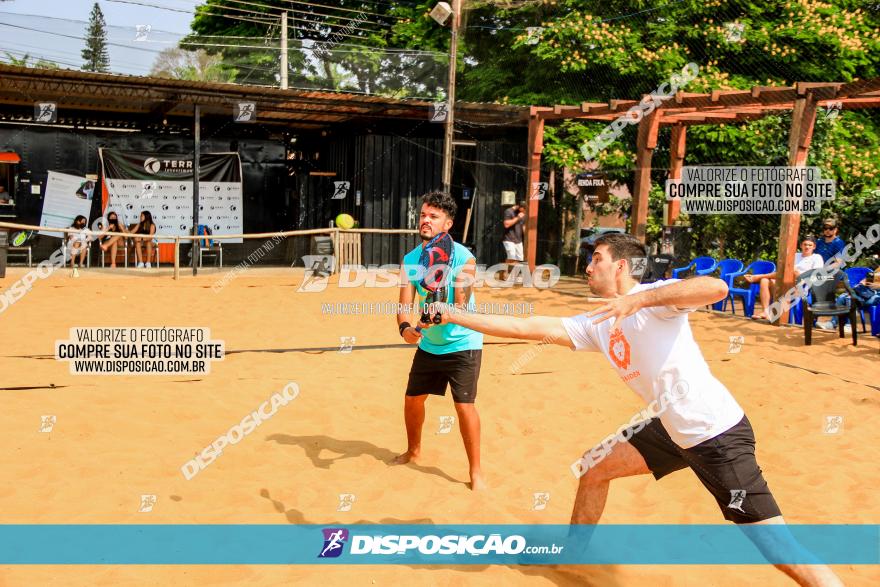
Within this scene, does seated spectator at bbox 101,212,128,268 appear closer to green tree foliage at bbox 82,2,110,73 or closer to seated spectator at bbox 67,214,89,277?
seated spectator at bbox 67,214,89,277

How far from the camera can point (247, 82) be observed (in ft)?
59.7

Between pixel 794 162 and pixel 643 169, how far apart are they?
3407 millimetres

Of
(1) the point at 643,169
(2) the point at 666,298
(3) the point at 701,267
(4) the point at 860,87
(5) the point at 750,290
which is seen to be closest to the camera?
(2) the point at 666,298

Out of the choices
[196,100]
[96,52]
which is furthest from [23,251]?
[196,100]

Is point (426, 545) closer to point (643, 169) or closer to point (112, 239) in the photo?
point (643, 169)

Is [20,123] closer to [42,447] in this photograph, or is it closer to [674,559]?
[42,447]

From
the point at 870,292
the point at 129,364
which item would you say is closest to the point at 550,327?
the point at 129,364

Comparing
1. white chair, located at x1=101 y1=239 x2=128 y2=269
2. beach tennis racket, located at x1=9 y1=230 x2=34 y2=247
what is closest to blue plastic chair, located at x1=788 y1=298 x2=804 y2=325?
white chair, located at x1=101 y1=239 x2=128 y2=269

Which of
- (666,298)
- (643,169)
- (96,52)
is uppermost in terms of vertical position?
(96,52)

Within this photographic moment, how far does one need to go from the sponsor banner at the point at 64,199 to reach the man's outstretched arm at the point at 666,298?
1762cm

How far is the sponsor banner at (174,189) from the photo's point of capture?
59.3 feet

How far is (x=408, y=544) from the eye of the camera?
4.10 meters

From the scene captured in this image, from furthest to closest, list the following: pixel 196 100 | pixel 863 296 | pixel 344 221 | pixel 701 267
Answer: pixel 344 221, pixel 196 100, pixel 701 267, pixel 863 296

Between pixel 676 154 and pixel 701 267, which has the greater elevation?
pixel 676 154
